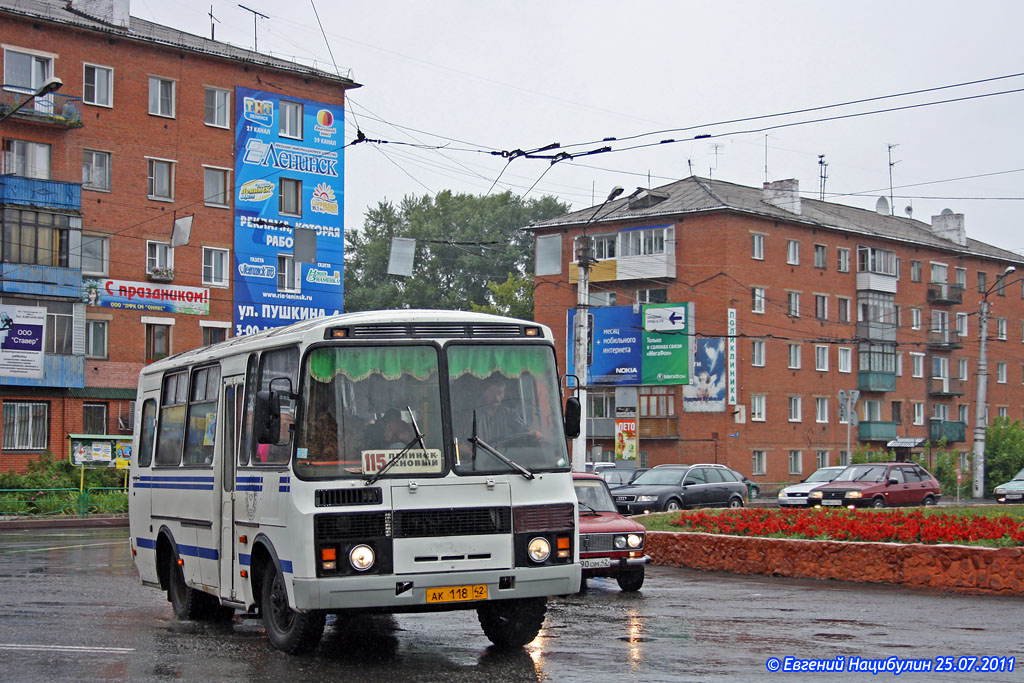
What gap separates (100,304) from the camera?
48781 mm

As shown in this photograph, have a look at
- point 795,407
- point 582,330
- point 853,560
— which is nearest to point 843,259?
point 795,407

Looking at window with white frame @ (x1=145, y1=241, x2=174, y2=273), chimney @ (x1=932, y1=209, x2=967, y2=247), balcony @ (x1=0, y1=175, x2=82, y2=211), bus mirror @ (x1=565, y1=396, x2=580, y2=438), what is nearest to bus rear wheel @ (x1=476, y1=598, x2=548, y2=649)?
bus mirror @ (x1=565, y1=396, x2=580, y2=438)

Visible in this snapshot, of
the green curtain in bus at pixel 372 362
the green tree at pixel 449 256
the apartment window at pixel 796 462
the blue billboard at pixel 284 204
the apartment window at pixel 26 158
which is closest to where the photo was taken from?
the green curtain in bus at pixel 372 362

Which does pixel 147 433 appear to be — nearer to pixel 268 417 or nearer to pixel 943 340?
pixel 268 417

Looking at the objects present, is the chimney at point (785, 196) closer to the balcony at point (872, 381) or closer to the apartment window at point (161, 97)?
the balcony at point (872, 381)

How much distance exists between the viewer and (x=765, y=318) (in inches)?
2557

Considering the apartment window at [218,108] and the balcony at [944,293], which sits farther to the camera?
the balcony at [944,293]

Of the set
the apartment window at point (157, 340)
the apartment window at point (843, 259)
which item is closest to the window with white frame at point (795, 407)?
the apartment window at point (843, 259)

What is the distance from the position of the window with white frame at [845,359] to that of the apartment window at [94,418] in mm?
38935

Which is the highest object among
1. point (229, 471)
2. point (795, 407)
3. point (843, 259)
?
point (843, 259)

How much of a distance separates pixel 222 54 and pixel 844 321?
3638 centimetres

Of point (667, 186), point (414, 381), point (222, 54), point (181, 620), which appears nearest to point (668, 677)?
point (414, 381)

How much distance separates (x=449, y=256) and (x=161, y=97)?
40380 mm

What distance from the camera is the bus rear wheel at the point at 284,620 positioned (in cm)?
1049
